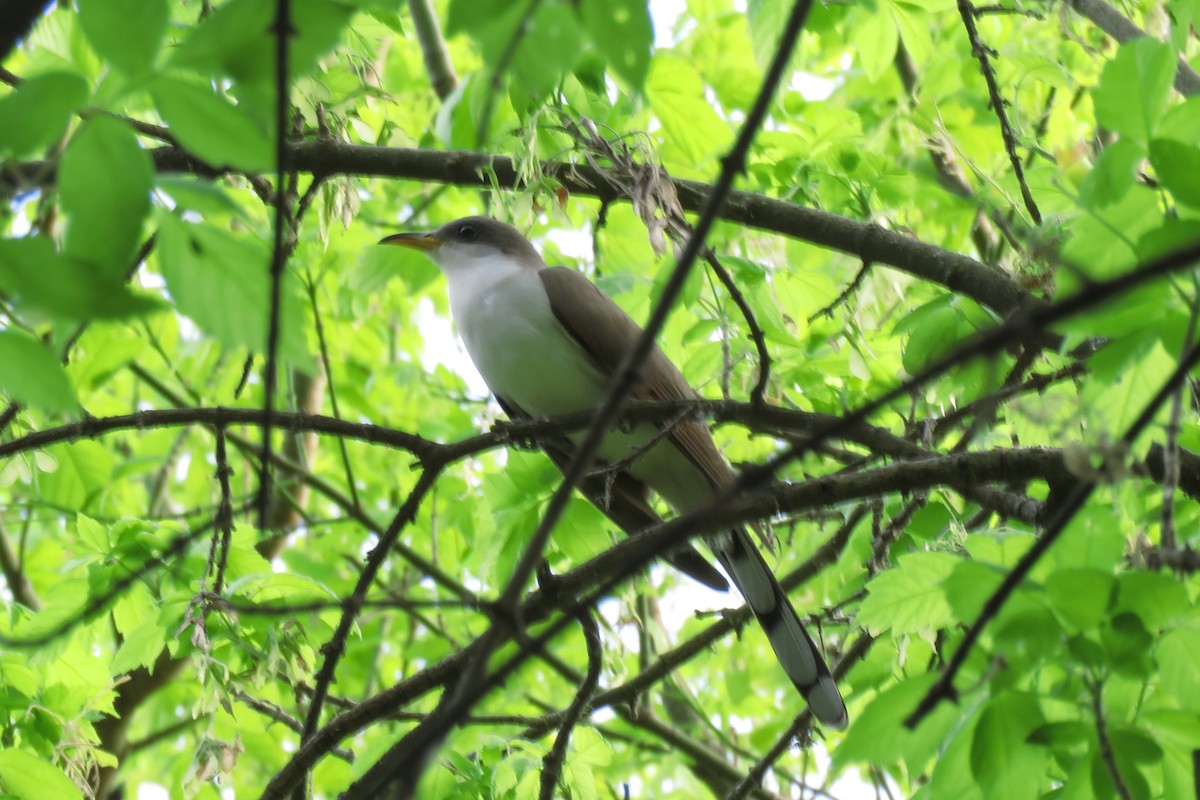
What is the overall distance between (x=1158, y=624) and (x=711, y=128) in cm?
247

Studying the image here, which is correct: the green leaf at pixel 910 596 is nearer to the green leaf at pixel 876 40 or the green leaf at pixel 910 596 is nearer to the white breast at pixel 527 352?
the white breast at pixel 527 352

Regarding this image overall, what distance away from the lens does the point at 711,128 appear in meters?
3.78

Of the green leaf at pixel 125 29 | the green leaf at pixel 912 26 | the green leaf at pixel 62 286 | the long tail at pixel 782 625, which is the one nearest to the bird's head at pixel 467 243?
the long tail at pixel 782 625

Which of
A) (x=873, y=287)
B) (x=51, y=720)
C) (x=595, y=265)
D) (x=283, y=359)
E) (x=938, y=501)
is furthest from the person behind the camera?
(x=595, y=265)

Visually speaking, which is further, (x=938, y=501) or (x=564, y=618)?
(x=938, y=501)

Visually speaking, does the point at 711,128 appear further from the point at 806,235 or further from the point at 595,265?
the point at 595,265

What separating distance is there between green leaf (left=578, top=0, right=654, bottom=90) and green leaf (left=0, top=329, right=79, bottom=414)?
30.2 inches

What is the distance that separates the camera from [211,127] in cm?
133

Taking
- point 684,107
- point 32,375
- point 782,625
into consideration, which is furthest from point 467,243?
point 32,375

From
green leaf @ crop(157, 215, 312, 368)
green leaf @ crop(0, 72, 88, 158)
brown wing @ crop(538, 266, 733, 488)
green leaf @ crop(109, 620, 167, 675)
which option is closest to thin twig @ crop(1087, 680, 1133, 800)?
green leaf @ crop(157, 215, 312, 368)

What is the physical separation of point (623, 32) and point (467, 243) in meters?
3.63

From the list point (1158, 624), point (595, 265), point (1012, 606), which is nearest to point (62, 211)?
point (1012, 606)

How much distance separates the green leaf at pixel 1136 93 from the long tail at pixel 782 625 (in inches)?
85.8

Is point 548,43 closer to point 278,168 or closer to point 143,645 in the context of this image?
point 278,168
